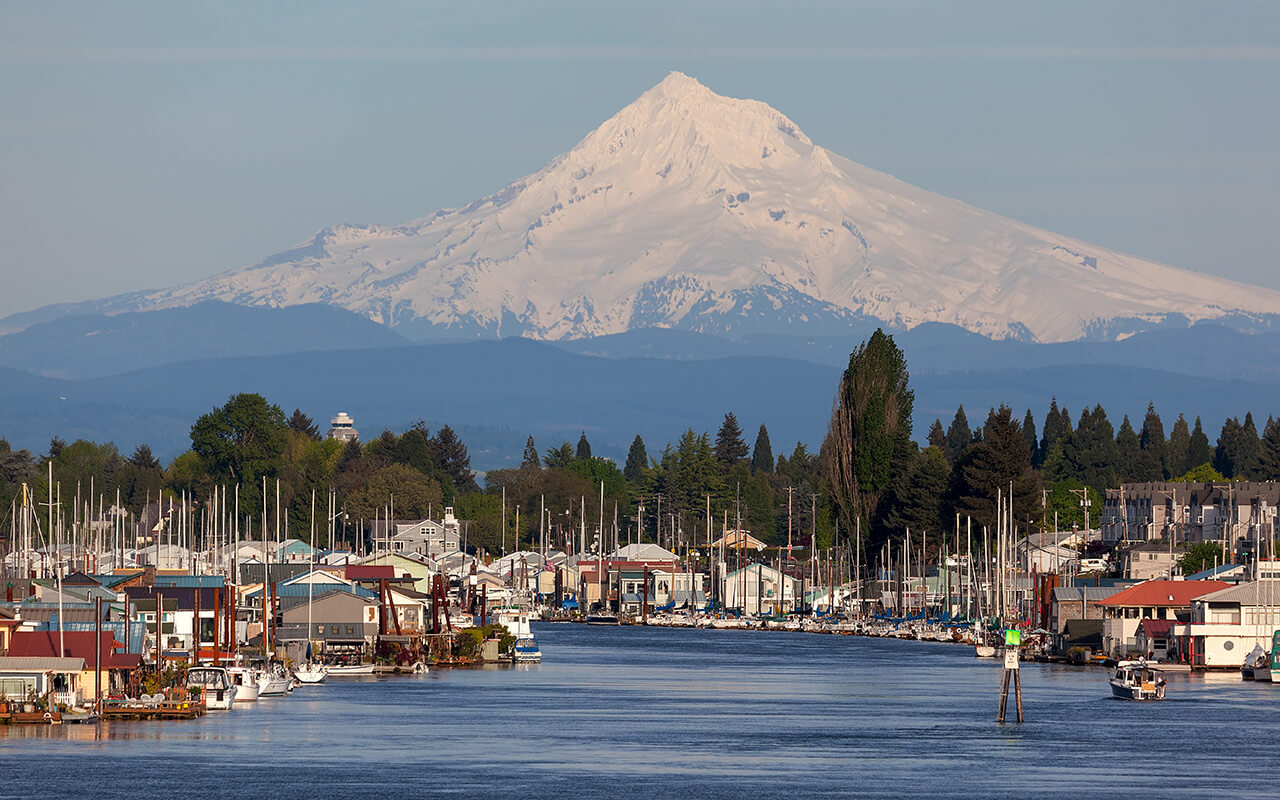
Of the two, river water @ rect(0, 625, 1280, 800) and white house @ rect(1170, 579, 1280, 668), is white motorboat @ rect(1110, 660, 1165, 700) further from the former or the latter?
white house @ rect(1170, 579, 1280, 668)

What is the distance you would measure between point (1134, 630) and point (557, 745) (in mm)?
49625

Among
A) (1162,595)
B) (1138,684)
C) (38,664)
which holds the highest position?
(1162,595)

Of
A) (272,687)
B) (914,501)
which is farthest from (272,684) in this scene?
(914,501)

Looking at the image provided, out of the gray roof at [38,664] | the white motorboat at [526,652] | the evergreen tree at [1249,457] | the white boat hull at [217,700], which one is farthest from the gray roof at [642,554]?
the gray roof at [38,664]

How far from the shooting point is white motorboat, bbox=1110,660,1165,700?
8938 cm

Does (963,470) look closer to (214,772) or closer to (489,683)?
(489,683)

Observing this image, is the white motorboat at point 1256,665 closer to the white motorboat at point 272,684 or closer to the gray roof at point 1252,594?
the gray roof at point 1252,594

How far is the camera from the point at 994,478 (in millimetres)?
152625

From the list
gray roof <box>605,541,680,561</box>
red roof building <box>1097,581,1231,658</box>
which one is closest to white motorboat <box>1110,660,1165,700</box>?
red roof building <box>1097,581,1231,658</box>

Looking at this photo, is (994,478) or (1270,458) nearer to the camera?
(994,478)

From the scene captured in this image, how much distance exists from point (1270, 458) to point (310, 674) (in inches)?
4636

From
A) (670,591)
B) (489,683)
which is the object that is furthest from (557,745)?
(670,591)

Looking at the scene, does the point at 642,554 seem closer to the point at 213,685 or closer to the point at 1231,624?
the point at 1231,624

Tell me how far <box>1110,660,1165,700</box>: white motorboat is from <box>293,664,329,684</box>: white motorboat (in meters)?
34.8
